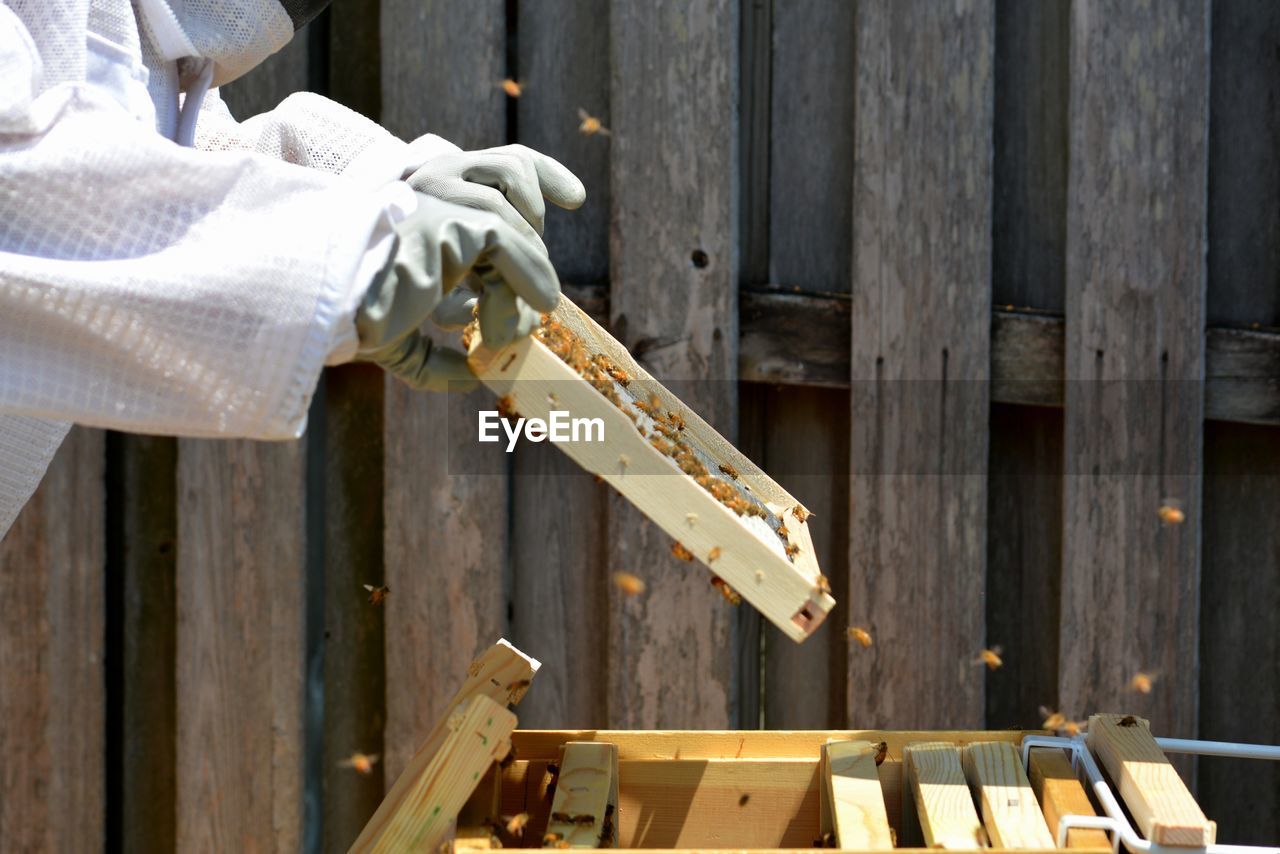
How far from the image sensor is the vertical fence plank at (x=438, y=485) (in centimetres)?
271

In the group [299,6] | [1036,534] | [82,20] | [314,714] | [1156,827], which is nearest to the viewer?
[1156,827]

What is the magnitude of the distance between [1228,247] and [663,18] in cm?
120

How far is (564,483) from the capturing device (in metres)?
2.79

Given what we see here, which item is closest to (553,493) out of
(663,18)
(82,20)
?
(663,18)

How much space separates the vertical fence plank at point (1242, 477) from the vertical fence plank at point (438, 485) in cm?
143

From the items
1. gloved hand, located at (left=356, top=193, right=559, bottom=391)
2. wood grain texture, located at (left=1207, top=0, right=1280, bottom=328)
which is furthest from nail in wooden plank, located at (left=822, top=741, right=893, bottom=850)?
wood grain texture, located at (left=1207, top=0, right=1280, bottom=328)

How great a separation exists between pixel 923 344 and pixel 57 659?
6.38 ft

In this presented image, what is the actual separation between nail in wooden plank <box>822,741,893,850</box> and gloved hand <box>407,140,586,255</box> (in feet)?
2.66

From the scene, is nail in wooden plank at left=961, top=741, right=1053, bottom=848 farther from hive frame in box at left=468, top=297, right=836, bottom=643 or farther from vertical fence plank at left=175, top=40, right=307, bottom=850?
vertical fence plank at left=175, top=40, right=307, bottom=850

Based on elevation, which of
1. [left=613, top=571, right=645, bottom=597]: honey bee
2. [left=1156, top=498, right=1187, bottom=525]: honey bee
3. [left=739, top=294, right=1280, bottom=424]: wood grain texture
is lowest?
[left=613, top=571, right=645, bottom=597]: honey bee

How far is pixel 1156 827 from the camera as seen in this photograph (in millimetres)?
1484

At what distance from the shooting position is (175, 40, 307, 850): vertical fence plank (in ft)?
9.14

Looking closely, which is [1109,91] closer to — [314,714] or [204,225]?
[204,225]

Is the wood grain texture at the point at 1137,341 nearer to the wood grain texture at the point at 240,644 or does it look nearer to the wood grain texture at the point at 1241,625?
the wood grain texture at the point at 1241,625
